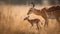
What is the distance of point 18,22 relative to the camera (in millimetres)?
1796

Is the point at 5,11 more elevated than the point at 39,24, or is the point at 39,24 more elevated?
the point at 5,11

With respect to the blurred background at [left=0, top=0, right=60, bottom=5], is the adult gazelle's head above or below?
below

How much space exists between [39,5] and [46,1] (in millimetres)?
113

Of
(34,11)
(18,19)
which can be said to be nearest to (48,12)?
(34,11)

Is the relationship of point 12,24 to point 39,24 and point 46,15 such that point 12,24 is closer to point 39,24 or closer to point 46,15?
point 39,24

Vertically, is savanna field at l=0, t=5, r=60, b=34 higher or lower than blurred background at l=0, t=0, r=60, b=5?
lower

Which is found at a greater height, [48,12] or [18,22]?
[48,12]

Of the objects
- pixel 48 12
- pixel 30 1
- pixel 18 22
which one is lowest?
pixel 18 22

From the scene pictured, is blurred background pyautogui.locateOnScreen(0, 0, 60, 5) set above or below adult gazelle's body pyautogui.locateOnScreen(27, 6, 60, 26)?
above

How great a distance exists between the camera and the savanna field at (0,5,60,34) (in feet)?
5.84

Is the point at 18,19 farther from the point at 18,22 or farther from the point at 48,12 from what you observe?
the point at 48,12

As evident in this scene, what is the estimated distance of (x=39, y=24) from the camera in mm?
1799

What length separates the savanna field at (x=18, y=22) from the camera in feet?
5.84

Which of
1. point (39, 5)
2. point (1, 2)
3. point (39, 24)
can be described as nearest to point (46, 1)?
point (39, 5)
